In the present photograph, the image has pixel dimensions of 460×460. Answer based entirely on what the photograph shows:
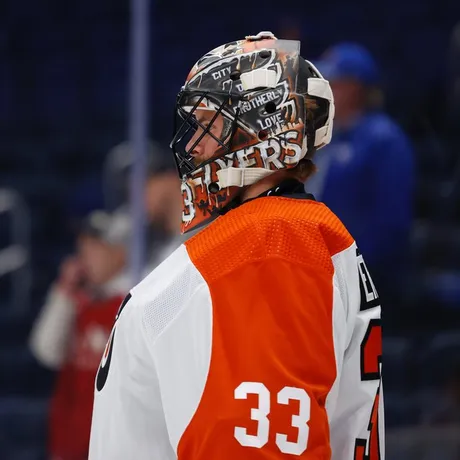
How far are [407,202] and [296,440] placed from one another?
219 cm

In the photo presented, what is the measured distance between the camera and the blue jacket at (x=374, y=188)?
3.66m

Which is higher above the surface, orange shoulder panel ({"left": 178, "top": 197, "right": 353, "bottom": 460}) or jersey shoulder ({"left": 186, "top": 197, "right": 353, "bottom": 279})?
jersey shoulder ({"left": 186, "top": 197, "right": 353, "bottom": 279})

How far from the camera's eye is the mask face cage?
1.75m

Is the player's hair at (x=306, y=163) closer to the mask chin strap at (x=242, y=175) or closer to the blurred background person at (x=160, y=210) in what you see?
the mask chin strap at (x=242, y=175)

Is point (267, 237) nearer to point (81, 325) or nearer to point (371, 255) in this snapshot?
point (371, 255)

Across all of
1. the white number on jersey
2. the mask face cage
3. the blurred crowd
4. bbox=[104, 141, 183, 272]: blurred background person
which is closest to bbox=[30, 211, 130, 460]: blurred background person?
the blurred crowd

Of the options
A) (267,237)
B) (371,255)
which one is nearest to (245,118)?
(267,237)

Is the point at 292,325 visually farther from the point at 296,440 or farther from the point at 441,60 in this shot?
the point at 441,60

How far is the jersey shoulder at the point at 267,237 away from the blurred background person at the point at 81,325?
209cm

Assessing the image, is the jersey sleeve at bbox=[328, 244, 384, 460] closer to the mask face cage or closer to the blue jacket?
the mask face cage

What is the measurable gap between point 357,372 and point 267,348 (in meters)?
0.23

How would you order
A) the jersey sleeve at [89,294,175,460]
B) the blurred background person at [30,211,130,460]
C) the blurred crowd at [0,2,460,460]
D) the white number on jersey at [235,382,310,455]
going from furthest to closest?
the blurred background person at [30,211,130,460], the blurred crowd at [0,2,460,460], the jersey sleeve at [89,294,175,460], the white number on jersey at [235,382,310,455]

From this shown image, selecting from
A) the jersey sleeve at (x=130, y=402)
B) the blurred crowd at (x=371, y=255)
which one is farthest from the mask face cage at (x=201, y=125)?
the blurred crowd at (x=371, y=255)

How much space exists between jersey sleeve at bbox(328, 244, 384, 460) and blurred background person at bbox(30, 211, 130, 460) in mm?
2047
